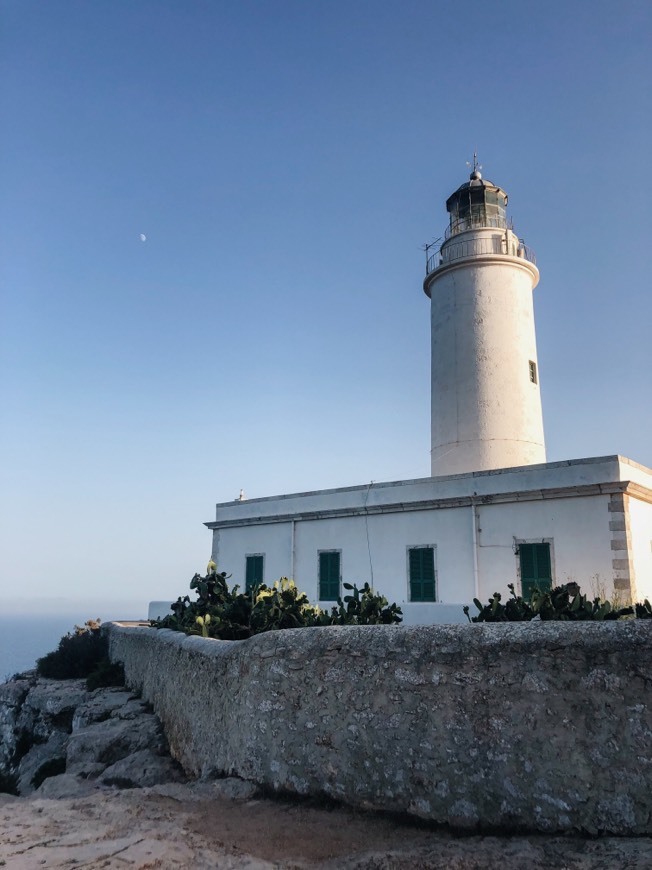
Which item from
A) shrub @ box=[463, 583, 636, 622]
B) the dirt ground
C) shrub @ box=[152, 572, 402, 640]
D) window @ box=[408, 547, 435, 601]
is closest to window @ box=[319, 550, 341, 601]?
window @ box=[408, 547, 435, 601]

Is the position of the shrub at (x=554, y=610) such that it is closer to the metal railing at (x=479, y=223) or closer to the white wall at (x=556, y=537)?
the white wall at (x=556, y=537)

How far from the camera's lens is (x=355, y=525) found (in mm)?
16797

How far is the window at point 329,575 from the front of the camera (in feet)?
55.1

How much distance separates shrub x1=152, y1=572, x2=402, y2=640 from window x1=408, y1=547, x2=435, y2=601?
6.70 meters

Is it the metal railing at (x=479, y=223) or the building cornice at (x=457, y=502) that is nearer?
the building cornice at (x=457, y=502)

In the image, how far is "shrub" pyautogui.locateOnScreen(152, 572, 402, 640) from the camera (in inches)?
303

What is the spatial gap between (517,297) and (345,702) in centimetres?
1653

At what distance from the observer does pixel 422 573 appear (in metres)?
15.3

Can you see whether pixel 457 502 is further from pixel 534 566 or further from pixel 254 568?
pixel 254 568

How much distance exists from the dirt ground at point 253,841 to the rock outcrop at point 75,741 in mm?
1550

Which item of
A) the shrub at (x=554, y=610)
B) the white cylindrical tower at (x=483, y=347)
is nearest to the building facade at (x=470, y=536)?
the white cylindrical tower at (x=483, y=347)

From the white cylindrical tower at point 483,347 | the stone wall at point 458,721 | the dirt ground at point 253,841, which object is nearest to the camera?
the dirt ground at point 253,841

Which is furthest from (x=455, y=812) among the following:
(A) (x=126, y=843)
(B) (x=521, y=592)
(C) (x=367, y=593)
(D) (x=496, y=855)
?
(B) (x=521, y=592)

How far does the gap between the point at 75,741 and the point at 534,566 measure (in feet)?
32.3
